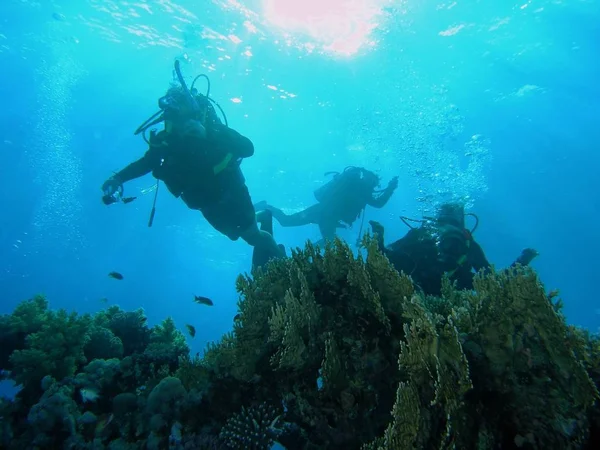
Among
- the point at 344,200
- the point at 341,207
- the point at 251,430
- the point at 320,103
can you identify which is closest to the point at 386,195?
the point at 344,200

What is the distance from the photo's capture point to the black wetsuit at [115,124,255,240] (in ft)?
23.2

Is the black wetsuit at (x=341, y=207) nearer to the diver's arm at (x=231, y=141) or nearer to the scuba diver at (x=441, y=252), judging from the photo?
the scuba diver at (x=441, y=252)

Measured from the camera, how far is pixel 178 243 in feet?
186

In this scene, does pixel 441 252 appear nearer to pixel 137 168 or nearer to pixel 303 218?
pixel 137 168

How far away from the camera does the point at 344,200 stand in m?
14.3

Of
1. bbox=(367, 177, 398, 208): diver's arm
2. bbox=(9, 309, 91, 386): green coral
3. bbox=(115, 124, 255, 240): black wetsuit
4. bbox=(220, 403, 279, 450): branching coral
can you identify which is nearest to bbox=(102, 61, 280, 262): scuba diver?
bbox=(115, 124, 255, 240): black wetsuit

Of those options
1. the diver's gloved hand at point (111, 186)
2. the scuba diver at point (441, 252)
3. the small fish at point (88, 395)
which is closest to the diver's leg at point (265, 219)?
the scuba diver at point (441, 252)

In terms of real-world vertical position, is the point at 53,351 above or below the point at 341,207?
below

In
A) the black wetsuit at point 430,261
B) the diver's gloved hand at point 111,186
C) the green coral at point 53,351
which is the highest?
the diver's gloved hand at point 111,186

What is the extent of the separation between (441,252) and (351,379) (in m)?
4.85

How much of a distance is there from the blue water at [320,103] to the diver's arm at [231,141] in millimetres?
3521

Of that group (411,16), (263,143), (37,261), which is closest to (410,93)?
(411,16)

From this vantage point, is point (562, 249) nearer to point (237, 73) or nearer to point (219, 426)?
point (237, 73)

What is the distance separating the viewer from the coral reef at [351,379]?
86.8 inches
